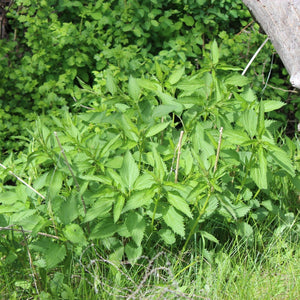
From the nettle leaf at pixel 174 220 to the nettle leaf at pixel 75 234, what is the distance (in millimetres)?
397

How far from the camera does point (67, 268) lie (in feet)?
7.96

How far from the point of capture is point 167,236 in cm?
236

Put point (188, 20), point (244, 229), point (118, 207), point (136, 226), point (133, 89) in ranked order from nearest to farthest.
→ point (118, 207)
point (136, 226)
point (133, 89)
point (244, 229)
point (188, 20)

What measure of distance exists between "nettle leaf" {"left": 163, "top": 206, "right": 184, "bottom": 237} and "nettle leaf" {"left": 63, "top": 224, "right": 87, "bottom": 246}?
0.40 meters

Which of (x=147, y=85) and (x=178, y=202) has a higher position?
(x=147, y=85)

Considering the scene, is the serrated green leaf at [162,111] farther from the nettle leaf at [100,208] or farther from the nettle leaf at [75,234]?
the nettle leaf at [75,234]

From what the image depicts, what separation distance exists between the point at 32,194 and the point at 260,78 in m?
2.44

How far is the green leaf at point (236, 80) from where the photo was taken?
2.58m

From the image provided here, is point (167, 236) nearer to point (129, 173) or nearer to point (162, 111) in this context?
point (129, 173)

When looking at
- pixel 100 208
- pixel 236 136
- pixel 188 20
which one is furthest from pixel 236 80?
pixel 188 20

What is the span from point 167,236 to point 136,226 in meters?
0.22

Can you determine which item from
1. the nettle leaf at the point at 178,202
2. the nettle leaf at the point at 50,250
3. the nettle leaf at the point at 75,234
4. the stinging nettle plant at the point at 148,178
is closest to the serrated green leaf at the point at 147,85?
the stinging nettle plant at the point at 148,178

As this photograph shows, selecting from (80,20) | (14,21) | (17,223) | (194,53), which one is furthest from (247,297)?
(14,21)

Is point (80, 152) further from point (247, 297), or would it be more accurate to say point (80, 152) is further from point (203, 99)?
point (247, 297)
